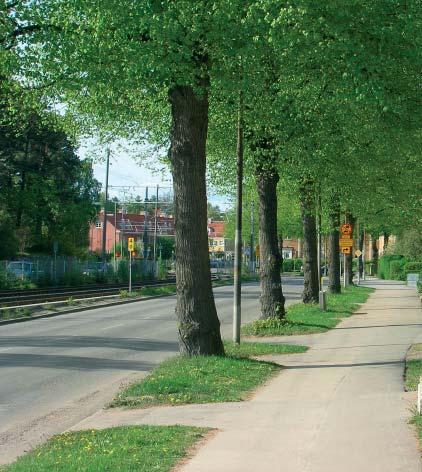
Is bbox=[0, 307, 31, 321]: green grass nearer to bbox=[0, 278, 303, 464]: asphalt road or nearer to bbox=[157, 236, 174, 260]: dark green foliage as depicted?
bbox=[0, 278, 303, 464]: asphalt road

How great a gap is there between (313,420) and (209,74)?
608cm

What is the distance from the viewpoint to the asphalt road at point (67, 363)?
10273 millimetres

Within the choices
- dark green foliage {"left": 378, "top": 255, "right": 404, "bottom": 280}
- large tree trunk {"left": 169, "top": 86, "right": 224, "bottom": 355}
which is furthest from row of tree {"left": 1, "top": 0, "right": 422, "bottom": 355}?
dark green foliage {"left": 378, "top": 255, "right": 404, "bottom": 280}

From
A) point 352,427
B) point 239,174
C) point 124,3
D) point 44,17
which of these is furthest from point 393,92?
point 352,427

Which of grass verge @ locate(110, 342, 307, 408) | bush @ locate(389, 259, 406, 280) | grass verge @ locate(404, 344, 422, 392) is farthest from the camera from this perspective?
bush @ locate(389, 259, 406, 280)

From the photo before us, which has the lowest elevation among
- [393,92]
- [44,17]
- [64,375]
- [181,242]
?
[64,375]

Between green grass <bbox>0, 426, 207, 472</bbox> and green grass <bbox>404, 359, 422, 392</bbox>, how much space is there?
4204 millimetres

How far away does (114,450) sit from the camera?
727 centimetres

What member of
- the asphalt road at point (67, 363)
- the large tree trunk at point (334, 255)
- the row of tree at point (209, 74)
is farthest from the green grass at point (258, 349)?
the large tree trunk at point (334, 255)

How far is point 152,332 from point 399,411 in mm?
13299

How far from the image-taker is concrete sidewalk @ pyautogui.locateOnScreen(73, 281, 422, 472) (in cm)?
685

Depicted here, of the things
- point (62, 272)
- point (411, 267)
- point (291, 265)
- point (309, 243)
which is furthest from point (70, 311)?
point (291, 265)

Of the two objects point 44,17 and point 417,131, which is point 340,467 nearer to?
point 44,17

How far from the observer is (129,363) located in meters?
15.6
